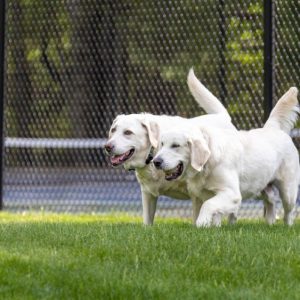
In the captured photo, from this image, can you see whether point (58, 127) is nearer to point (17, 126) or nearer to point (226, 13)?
point (17, 126)

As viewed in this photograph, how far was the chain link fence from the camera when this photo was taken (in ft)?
40.7

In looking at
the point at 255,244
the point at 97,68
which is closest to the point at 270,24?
the point at 97,68

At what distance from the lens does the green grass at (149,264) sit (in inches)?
229

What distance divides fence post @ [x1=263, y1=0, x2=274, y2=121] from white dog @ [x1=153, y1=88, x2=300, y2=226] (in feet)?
6.23

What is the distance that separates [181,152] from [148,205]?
3.07ft

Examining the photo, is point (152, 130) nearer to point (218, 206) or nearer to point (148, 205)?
point (148, 205)

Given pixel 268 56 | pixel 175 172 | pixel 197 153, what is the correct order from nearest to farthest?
pixel 197 153 < pixel 175 172 < pixel 268 56

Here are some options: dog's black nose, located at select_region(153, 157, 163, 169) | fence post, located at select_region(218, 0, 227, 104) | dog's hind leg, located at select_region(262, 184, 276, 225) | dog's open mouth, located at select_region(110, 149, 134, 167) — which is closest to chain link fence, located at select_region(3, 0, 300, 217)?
fence post, located at select_region(218, 0, 227, 104)

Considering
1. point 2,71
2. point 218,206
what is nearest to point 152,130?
point 218,206

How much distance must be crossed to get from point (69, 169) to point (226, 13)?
2.89 m

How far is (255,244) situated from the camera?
7188 millimetres

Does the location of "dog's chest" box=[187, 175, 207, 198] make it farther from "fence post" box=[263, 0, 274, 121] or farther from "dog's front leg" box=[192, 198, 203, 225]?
"fence post" box=[263, 0, 274, 121]

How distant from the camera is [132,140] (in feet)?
30.4

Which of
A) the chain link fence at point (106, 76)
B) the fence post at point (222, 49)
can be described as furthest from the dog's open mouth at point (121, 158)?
the fence post at point (222, 49)
